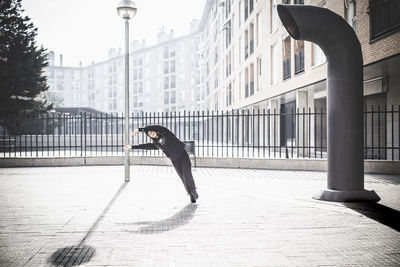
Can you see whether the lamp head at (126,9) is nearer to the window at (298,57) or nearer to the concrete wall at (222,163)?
the concrete wall at (222,163)

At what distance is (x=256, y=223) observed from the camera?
5238 mm

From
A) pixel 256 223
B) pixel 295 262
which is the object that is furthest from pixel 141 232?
pixel 295 262

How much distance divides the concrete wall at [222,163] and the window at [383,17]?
3.78 metres

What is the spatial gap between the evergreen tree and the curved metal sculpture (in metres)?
21.3

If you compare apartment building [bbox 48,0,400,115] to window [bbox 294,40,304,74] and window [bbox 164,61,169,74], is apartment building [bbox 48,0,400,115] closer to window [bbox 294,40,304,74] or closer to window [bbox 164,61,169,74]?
window [bbox 294,40,304,74]

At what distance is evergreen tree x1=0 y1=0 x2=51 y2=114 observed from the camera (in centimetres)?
2377

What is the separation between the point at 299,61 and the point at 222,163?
23.4 ft

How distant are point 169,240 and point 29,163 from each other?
1124cm

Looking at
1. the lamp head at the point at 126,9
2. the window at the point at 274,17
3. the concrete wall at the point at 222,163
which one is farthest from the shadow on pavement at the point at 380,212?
the window at the point at 274,17

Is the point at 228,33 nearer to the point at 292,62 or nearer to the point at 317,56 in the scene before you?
the point at 292,62

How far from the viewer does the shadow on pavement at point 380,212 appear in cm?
521

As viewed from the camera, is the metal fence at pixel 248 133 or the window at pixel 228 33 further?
the window at pixel 228 33

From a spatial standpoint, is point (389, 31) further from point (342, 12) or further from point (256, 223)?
point (256, 223)

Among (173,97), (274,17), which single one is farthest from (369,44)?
(173,97)
